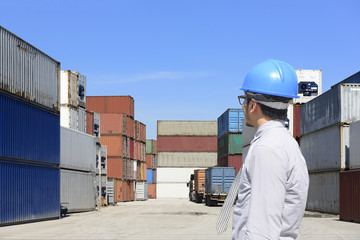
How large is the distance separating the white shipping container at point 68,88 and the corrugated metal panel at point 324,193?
654 inches

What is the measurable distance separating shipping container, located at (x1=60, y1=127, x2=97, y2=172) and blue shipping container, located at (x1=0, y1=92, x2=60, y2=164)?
131 inches

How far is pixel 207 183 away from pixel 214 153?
140ft

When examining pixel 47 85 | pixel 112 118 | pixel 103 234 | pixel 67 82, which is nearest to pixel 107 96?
pixel 112 118

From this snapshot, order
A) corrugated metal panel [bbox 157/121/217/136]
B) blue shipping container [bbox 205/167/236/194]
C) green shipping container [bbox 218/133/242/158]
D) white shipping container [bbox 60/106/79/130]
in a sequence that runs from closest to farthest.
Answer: white shipping container [bbox 60/106/79/130], blue shipping container [bbox 205/167/236/194], green shipping container [bbox 218/133/242/158], corrugated metal panel [bbox 157/121/217/136]

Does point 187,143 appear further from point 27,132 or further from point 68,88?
point 27,132

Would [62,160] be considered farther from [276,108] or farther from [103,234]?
[276,108]

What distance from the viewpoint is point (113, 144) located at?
61812mm

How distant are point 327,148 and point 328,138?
56 cm

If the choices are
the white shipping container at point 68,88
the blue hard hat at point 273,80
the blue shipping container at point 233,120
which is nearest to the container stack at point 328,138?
the white shipping container at point 68,88

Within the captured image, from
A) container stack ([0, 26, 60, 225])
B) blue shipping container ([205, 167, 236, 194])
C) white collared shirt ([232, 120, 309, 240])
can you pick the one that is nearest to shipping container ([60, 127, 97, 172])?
container stack ([0, 26, 60, 225])

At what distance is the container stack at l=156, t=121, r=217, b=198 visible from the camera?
9025cm

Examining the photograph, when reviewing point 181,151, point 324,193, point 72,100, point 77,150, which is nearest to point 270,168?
point 324,193

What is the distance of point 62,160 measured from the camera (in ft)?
102

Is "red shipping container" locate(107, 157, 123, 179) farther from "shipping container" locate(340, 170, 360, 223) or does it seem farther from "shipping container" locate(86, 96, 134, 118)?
"shipping container" locate(340, 170, 360, 223)
